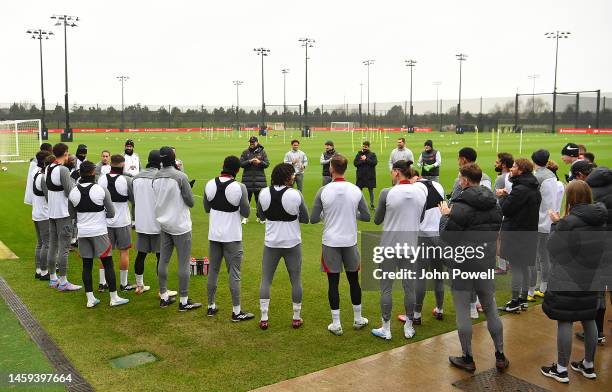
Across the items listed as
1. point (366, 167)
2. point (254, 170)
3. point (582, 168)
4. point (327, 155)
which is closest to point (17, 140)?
point (327, 155)

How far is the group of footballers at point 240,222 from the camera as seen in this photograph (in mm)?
6059

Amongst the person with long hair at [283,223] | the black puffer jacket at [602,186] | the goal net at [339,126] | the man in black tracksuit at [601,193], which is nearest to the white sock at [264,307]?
the person with long hair at [283,223]

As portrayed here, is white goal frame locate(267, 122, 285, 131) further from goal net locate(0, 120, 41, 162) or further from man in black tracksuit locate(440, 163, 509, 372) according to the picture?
man in black tracksuit locate(440, 163, 509, 372)

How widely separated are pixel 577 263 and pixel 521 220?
6.23 feet

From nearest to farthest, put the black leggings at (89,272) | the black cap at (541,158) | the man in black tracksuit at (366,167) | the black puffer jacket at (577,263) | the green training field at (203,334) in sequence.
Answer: the black puffer jacket at (577,263), the green training field at (203,334), the black leggings at (89,272), the black cap at (541,158), the man in black tracksuit at (366,167)

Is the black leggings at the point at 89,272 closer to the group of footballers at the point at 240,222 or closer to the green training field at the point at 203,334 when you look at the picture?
the group of footballers at the point at 240,222

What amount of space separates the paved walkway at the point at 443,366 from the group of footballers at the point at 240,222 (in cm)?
26

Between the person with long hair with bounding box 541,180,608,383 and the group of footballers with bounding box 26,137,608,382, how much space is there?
23.4 inches

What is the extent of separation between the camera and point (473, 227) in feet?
16.9

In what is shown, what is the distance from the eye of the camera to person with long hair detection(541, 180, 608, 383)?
4.95m

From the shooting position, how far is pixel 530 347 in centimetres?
593

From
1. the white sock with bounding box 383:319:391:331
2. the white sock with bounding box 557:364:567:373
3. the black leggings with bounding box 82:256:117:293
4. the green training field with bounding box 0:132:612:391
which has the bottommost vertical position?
the green training field with bounding box 0:132:612:391

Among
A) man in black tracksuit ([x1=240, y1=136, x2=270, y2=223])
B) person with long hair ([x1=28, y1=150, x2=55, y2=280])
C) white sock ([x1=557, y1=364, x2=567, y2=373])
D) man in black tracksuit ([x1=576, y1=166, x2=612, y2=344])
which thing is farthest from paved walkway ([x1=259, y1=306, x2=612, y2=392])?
man in black tracksuit ([x1=240, y1=136, x2=270, y2=223])

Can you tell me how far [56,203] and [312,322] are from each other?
13.4 feet
